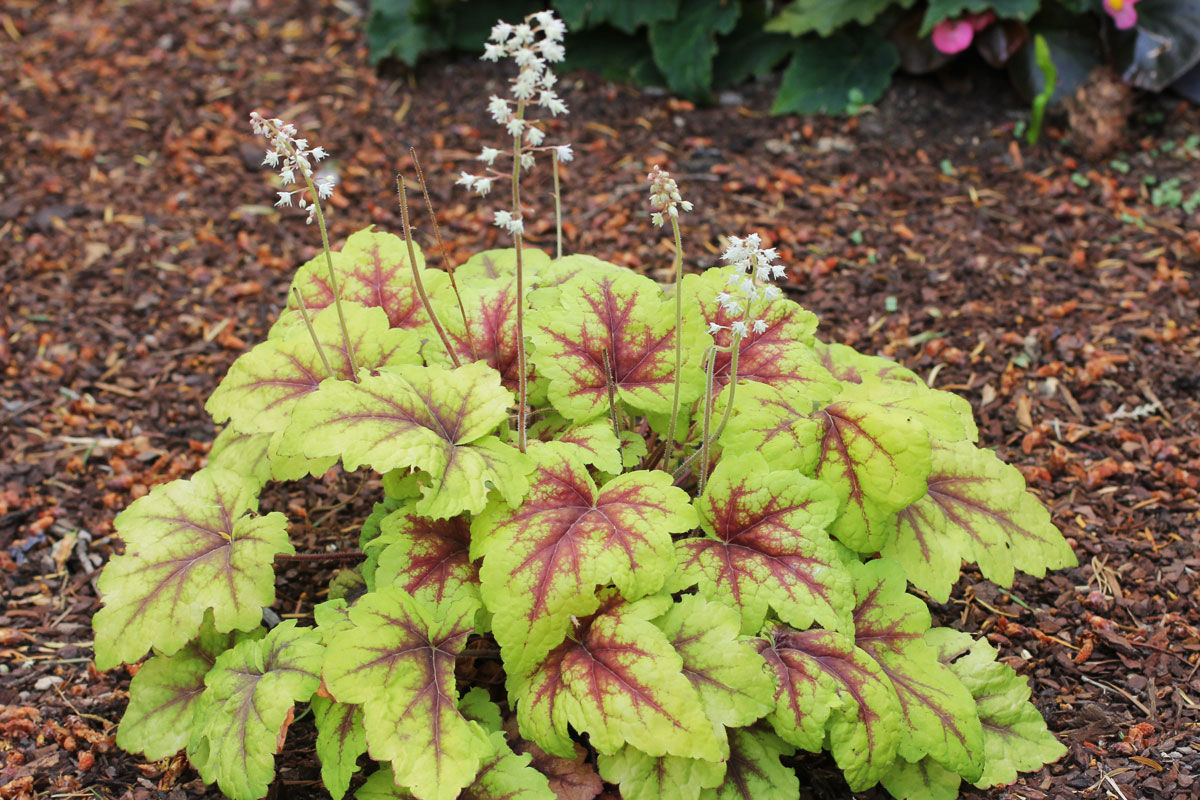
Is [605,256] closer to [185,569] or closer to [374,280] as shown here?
[374,280]

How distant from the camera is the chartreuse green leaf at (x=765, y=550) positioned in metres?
2.34

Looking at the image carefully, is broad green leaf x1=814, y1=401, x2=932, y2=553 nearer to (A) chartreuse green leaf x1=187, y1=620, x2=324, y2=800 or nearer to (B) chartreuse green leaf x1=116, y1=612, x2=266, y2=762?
(A) chartreuse green leaf x1=187, y1=620, x2=324, y2=800

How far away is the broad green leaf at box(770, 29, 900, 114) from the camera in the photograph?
523cm

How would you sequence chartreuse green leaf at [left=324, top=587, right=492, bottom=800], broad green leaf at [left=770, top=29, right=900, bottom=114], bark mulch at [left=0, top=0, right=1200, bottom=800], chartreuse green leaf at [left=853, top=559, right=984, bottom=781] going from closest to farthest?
chartreuse green leaf at [left=324, top=587, right=492, bottom=800], chartreuse green leaf at [left=853, top=559, right=984, bottom=781], bark mulch at [left=0, top=0, right=1200, bottom=800], broad green leaf at [left=770, top=29, right=900, bottom=114]

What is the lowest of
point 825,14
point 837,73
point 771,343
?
point 771,343

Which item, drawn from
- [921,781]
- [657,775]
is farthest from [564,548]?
[921,781]

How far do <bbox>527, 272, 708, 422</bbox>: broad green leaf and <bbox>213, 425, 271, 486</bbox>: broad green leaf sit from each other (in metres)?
0.86

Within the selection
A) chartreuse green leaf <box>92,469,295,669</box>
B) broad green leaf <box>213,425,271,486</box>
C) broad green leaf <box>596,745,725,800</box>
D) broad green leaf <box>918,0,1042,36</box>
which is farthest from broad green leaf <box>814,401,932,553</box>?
broad green leaf <box>918,0,1042,36</box>

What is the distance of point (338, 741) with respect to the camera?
7.64 ft

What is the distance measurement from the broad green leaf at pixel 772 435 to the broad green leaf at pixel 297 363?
90cm

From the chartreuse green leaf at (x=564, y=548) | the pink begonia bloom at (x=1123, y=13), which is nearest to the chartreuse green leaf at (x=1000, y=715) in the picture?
the chartreuse green leaf at (x=564, y=548)

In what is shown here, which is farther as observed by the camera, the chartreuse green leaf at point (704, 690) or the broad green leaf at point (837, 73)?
the broad green leaf at point (837, 73)

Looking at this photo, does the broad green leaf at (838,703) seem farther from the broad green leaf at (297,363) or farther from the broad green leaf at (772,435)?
the broad green leaf at (297,363)

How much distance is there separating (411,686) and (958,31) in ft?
14.1
